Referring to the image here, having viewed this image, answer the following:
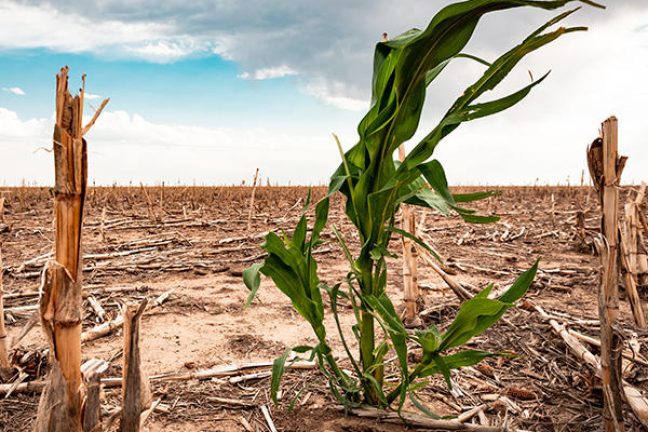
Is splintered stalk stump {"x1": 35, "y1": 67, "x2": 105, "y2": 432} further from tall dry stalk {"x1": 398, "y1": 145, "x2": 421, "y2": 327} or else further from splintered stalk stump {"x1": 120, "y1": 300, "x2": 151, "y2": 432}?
tall dry stalk {"x1": 398, "y1": 145, "x2": 421, "y2": 327}

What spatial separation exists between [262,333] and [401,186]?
6.99ft

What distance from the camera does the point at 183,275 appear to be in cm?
541

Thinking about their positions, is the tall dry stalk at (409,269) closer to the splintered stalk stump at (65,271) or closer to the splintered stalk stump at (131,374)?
the splintered stalk stump at (131,374)

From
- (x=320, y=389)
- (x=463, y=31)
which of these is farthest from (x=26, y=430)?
(x=463, y=31)

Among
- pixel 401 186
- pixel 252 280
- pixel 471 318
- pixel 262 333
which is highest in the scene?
pixel 401 186

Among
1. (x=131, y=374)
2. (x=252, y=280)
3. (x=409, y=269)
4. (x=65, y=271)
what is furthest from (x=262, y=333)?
(x=65, y=271)

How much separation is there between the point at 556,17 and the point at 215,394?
2254mm

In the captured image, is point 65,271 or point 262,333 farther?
point 262,333

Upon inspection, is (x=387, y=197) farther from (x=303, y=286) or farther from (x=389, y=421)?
(x=389, y=421)

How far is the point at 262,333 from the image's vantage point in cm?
351

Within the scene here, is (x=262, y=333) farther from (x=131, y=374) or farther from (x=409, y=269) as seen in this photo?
(x=131, y=374)

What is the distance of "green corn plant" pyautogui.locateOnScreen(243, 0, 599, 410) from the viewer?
1563 millimetres

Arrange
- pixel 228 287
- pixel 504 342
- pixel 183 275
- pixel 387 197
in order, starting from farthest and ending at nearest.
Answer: pixel 183 275 → pixel 228 287 → pixel 504 342 → pixel 387 197

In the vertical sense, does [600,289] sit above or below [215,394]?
above
